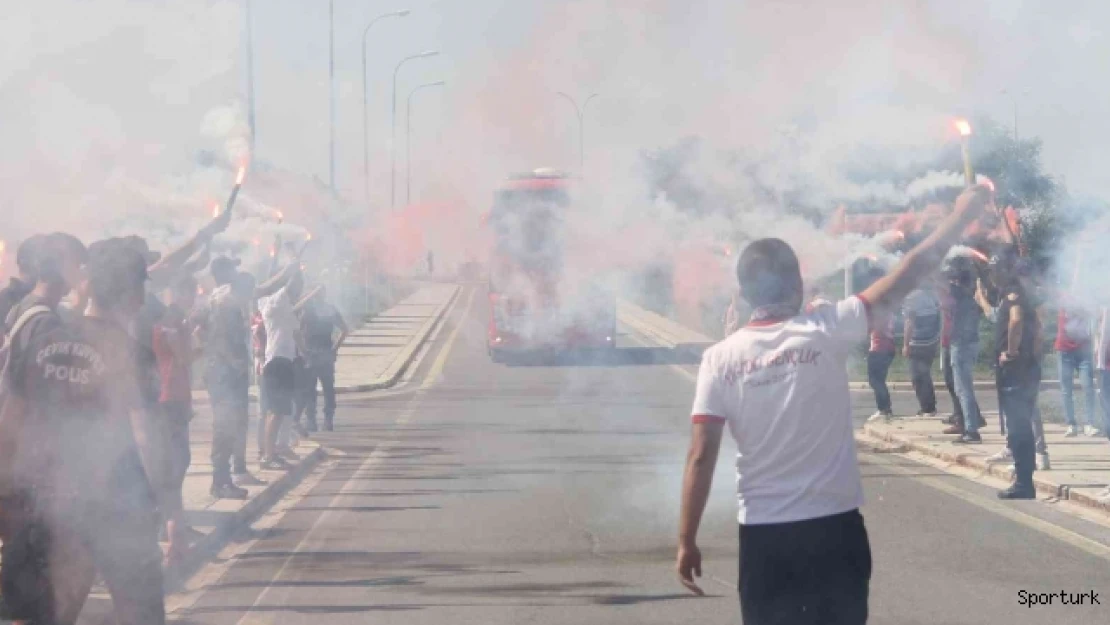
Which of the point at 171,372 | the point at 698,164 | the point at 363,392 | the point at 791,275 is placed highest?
the point at 698,164

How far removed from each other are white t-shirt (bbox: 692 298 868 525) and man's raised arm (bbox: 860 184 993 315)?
0.11 m

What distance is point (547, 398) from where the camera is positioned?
21797 millimetres

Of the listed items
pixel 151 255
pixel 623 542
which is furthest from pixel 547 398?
pixel 151 255

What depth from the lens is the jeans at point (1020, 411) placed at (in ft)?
36.4

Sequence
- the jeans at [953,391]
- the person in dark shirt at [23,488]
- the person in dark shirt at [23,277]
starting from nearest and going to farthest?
the person in dark shirt at [23,488] → the person in dark shirt at [23,277] → the jeans at [953,391]

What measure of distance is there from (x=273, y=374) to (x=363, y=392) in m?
10.1

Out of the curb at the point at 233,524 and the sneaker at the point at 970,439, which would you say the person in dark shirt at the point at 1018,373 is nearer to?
the sneaker at the point at 970,439

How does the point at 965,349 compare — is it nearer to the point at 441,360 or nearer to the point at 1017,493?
the point at 1017,493

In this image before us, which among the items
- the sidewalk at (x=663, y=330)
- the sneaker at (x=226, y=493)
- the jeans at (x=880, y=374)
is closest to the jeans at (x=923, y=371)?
the jeans at (x=880, y=374)

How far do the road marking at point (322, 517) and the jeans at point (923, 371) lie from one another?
5.93 metres

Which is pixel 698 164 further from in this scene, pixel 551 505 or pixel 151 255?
pixel 151 255

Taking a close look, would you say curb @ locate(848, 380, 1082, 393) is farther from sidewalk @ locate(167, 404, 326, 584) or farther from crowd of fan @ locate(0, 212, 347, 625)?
crowd of fan @ locate(0, 212, 347, 625)

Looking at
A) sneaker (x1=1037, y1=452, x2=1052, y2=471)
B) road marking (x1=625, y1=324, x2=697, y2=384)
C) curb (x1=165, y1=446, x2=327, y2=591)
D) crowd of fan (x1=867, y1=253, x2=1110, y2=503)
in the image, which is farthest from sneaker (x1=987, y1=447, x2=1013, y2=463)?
road marking (x1=625, y1=324, x2=697, y2=384)

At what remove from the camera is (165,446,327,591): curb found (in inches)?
342
